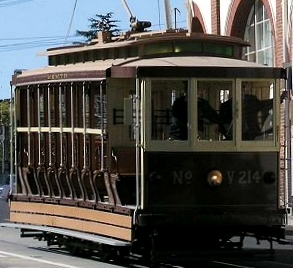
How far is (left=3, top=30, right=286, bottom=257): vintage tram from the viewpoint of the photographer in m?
15.4

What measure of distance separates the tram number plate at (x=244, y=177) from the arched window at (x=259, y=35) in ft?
54.3

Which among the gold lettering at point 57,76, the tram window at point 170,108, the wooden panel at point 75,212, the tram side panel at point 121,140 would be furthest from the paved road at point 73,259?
the gold lettering at point 57,76

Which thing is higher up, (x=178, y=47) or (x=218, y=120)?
(x=178, y=47)

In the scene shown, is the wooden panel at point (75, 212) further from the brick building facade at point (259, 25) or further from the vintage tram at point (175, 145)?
the brick building facade at point (259, 25)

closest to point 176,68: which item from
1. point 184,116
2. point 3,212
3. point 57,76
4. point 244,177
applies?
point 184,116

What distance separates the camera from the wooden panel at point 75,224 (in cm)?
1566

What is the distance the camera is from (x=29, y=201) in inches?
752

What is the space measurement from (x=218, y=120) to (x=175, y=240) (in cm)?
183

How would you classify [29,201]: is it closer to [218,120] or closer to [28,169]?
[28,169]

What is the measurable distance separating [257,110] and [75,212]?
3.50 m

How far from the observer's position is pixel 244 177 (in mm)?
15586

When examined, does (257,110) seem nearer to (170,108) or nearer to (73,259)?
(170,108)

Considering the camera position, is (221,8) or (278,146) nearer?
(278,146)

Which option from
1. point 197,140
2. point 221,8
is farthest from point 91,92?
point 221,8
